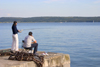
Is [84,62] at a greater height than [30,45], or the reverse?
[30,45]

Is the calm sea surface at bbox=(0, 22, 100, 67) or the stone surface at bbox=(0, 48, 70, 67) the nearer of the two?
the stone surface at bbox=(0, 48, 70, 67)

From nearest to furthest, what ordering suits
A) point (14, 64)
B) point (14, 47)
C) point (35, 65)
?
point (14, 64), point (35, 65), point (14, 47)

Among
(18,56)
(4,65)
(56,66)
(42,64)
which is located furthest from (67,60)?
(4,65)

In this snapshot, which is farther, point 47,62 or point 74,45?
point 74,45

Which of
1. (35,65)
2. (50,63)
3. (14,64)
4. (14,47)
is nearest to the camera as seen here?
(14,64)

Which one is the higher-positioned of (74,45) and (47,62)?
(47,62)

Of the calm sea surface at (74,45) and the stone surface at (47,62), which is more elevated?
the stone surface at (47,62)

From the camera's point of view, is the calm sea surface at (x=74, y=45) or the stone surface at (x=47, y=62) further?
the calm sea surface at (x=74, y=45)

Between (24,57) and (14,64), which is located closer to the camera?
(14,64)

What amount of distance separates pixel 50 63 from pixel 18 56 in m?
1.51

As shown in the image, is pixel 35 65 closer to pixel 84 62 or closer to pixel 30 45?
pixel 30 45

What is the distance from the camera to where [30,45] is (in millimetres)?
9766

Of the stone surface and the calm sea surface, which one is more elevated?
the stone surface

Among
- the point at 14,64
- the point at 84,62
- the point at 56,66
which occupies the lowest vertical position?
the point at 84,62
